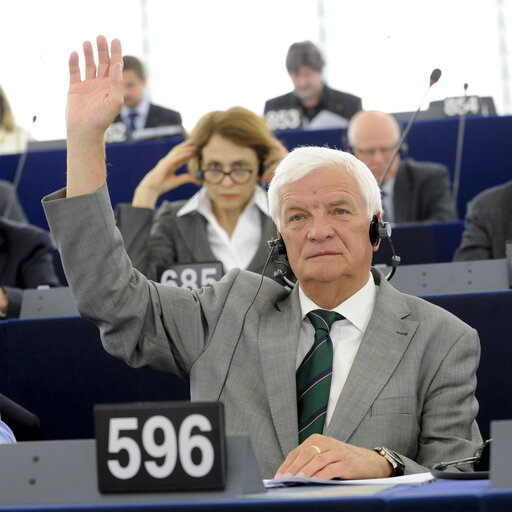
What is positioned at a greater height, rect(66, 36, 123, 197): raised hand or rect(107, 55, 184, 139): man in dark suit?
rect(107, 55, 184, 139): man in dark suit

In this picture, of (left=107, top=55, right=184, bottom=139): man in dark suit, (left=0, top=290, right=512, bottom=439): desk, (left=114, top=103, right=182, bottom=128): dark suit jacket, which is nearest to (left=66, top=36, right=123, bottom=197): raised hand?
(left=0, top=290, right=512, bottom=439): desk

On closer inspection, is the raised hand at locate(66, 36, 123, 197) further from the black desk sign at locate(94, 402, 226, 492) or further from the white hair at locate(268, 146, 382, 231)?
the black desk sign at locate(94, 402, 226, 492)

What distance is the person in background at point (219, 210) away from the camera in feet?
11.3

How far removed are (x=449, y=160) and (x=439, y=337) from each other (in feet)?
11.2

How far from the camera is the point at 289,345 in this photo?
6.24ft

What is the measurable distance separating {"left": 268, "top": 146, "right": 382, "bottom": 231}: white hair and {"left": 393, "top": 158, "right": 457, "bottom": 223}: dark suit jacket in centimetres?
270

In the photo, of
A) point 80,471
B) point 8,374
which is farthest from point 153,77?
point 80,471

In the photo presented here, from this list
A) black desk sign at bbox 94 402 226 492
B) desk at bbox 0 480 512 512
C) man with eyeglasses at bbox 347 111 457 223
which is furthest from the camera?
man with eyeglasses at bbox 347 111 457 223

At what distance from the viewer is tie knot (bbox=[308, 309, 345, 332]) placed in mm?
1947

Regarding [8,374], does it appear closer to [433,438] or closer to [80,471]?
[433,438]

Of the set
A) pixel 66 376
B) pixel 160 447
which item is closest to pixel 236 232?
pixel 66 376

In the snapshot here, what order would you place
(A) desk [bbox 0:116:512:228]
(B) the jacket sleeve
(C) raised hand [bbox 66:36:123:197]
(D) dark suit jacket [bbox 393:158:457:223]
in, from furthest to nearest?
(A) desk [bbox 0:116:512:228]
(D) dark suit jacket [bbox 393:158:457:223]
(B) the jacket sleeve
(C) raised hand [bbox 66:36:123:197]

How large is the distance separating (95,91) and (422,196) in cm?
300

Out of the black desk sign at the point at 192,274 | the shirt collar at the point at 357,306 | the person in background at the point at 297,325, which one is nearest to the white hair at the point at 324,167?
the person in background at the point at 297,325
